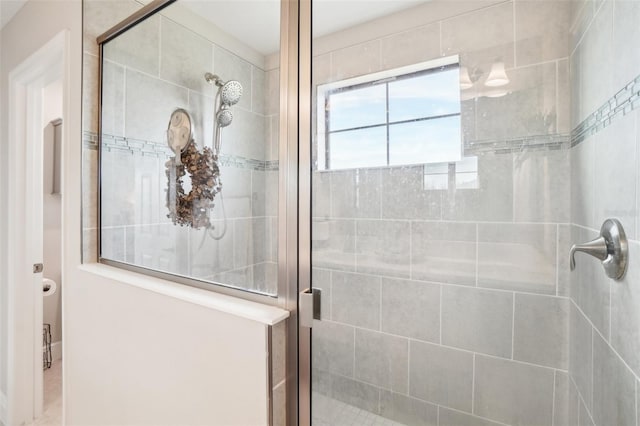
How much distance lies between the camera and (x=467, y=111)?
1.32 m

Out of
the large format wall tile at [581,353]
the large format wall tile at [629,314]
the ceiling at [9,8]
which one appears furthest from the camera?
the ceiling at [9,8]

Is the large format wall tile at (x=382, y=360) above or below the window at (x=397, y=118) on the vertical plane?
below

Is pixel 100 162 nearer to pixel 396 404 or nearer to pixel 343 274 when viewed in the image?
pixel 343 274

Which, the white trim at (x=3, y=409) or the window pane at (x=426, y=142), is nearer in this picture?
the window pane at (x=426, y=142)

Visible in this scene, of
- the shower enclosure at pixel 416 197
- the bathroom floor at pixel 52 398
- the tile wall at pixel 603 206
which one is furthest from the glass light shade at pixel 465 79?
the bathroom floor at pixel 52 398

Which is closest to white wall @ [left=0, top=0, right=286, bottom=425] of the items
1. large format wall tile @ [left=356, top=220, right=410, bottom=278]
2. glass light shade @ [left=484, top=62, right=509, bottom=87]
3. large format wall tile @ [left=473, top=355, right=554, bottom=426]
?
large format wall tile @ [left=356, top=220, right=410, bottom=278]

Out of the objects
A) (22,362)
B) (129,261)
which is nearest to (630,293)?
(129,261)

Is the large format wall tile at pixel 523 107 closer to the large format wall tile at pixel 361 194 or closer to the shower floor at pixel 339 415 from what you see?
the large format wall tile at pixel 361 194

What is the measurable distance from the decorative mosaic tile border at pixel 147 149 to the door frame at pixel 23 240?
0.76 metres

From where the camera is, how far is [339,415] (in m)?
1.12

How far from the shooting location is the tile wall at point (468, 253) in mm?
1169

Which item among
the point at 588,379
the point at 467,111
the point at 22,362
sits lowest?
the point at 22,362

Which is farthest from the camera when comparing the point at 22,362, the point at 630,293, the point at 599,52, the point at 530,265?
the point at 22,362

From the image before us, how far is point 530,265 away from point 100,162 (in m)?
1.84
